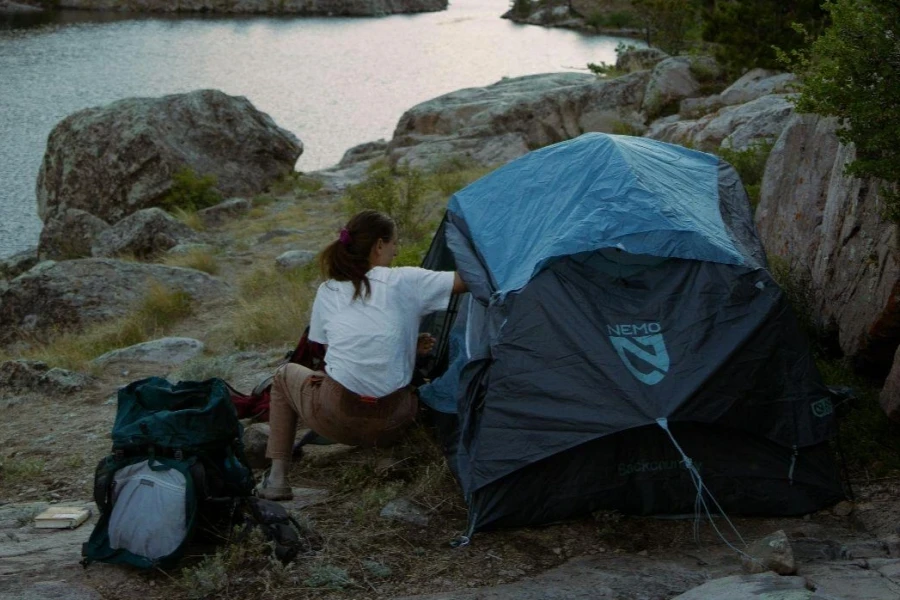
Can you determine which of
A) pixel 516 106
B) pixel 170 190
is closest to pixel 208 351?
pixel 170 190

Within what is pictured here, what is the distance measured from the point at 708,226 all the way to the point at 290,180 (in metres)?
14.8

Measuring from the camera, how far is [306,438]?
21.2 ft

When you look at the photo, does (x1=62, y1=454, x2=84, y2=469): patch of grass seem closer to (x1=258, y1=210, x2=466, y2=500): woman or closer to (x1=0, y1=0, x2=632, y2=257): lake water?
(x1=258, y1=210, x2=466, y2=500): woman

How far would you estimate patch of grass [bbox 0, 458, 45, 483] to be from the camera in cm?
674

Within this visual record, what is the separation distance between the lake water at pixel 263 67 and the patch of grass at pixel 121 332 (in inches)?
376

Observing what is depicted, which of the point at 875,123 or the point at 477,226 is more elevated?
the point at 875,123

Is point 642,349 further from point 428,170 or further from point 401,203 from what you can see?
point 428,170

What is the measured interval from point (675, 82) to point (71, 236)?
31.1ft

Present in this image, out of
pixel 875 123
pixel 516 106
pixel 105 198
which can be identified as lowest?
pixel 105 198

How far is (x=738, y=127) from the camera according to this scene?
1158 cm

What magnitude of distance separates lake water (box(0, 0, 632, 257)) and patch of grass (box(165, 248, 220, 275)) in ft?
24.6

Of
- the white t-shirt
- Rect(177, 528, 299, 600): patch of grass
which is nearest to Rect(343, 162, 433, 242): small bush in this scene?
the white t-shirt

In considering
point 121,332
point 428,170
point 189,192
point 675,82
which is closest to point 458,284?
point 121,332

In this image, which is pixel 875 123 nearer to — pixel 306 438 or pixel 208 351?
pixel 306 438
